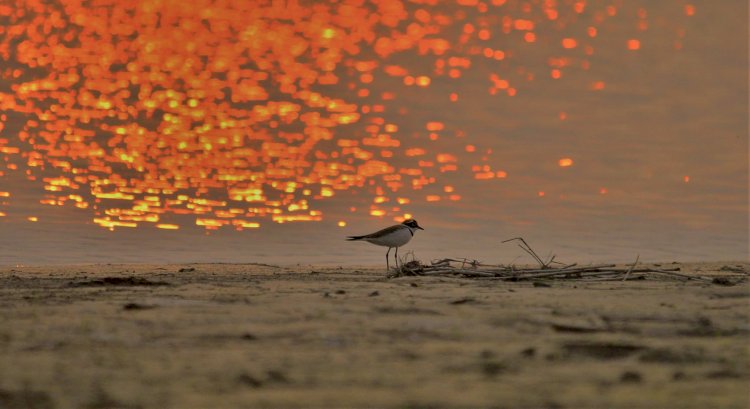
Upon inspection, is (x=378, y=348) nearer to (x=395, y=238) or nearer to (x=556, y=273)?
(x=556, y=273)

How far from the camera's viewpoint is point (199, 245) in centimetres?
1602

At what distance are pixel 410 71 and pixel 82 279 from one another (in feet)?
101

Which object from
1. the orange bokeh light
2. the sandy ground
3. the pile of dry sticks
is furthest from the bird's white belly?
the orange bokeh light

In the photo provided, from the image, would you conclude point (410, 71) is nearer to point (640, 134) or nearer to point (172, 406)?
point (640, 134)

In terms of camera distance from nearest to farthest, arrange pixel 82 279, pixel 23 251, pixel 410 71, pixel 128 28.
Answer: pixel 82 279 < pixel 23 251 < pixel 410 71 < pixel 128 28

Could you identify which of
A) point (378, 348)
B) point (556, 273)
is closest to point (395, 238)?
point (556, 273)

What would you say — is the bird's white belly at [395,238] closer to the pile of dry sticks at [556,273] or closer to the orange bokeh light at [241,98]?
the pile of dry sticks at [556,273]

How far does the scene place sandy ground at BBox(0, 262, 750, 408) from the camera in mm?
4438

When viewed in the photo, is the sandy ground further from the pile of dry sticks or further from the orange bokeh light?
the orange bokeh light

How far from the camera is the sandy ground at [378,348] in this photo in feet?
14.6

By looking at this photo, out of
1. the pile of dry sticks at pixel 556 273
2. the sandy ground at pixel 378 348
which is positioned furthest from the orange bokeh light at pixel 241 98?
the sandy ground at pixel 378 348

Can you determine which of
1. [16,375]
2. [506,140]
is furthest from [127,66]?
[16,375]

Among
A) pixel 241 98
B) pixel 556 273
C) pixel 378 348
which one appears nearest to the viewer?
pixel 378 348

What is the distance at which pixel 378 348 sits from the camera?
17.1 ft
